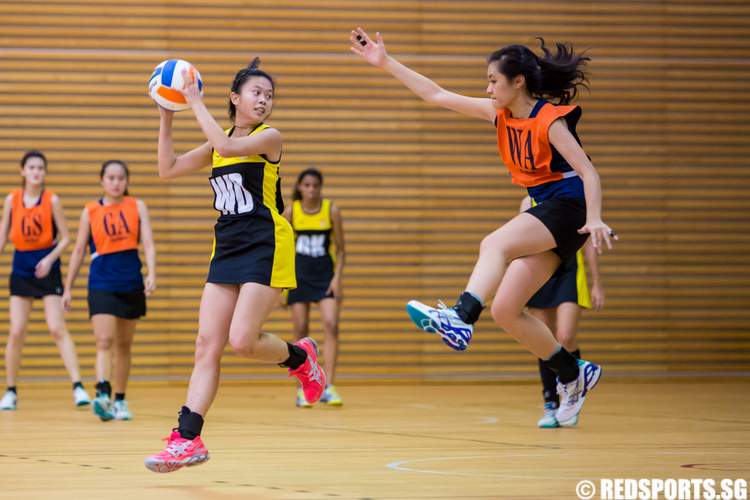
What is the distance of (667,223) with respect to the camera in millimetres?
→ 12711

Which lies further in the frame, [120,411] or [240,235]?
[120,411]

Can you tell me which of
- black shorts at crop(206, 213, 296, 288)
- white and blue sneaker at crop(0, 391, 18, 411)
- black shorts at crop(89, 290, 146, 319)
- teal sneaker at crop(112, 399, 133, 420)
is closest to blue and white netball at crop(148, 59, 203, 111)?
black shorts at crop(206, 213, 296, 288)

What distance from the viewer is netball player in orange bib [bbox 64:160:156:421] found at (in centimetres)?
835

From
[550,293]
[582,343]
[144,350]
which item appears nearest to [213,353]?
[550,293]

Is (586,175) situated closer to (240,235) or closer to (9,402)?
(240,235)

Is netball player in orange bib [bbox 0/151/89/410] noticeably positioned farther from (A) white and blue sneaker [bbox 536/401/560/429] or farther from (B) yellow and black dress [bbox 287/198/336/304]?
(A) white and blue sneaker [bbox 536/401/560/429]

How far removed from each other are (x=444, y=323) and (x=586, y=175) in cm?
98

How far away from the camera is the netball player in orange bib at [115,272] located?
329 inches

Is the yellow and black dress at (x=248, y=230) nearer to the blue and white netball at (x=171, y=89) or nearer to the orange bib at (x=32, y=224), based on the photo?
the blue and white netball at (x=171, y=89)

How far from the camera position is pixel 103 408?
7.92 meters

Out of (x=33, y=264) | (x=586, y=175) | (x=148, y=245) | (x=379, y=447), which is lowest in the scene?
(x=379, y=447)

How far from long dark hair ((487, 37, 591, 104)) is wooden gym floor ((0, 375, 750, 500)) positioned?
1781mm

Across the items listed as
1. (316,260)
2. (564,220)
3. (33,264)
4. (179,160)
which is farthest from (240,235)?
(33,264)

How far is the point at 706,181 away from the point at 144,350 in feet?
20.4
